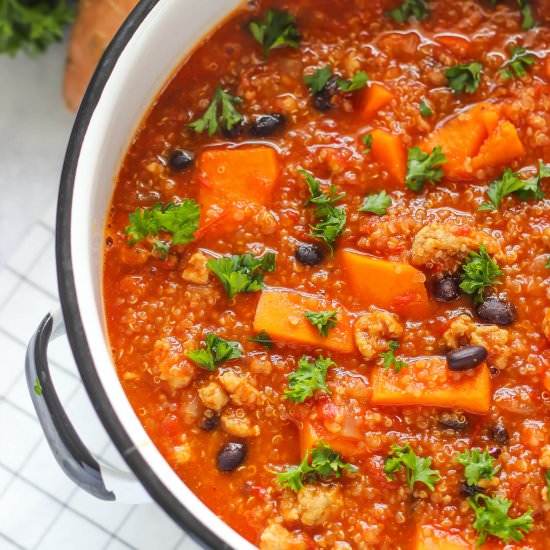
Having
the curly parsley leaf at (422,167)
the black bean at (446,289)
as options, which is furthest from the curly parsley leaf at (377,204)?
the black bean at (446,289)

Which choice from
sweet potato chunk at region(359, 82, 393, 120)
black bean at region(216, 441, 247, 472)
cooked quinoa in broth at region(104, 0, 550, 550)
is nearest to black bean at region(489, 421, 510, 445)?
cooked quinoa in broth at region(104, 0, 550, 550)

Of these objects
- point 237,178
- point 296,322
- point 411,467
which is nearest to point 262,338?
point 296,322

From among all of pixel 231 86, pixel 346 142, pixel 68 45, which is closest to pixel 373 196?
pixel 346 142

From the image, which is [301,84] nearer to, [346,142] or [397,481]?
[346,142]

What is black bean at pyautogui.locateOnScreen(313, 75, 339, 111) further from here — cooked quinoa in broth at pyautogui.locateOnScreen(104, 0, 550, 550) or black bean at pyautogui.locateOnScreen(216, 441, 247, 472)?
black bean at pyautogui.locateOnScreen(216, 441, 247, 472)

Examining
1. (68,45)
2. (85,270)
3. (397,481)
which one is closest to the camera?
(85,270)

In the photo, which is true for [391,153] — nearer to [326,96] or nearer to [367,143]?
[367,143]

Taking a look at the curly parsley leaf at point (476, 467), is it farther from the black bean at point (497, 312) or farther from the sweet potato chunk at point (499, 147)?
the sweet potato chunk at point (499, 147)
